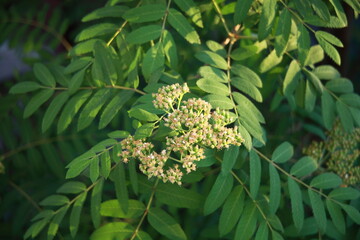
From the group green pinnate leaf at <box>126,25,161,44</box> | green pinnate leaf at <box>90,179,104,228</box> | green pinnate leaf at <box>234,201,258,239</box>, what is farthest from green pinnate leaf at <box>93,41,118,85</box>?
green pinnate leaf at <box>234,201,258,239</box>

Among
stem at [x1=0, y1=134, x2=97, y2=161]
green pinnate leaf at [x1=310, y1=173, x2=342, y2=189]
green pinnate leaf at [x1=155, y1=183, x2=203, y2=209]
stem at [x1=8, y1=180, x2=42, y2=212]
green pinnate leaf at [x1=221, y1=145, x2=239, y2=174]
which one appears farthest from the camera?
stem at [x1=0, y1=134, x2=97, y2=161]

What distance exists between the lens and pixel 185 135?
53.0 inches

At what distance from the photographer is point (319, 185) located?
69.8 inches

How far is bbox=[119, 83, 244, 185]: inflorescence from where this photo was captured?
1356 mm

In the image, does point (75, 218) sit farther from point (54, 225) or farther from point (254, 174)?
point (254, 174)

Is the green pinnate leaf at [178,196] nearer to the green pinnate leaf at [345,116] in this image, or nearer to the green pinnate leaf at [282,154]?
the green pinnate leaf at [282,154]

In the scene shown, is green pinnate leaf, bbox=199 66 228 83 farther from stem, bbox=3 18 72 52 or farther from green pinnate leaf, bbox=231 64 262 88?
stem, bbox=3 18 72 52

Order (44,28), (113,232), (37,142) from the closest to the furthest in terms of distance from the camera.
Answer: (113,232) → (37,142) → (44,28)

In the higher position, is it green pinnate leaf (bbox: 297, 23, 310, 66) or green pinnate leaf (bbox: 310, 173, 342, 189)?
green pinnate leaf (bbox: 297, 23, 310, 66)

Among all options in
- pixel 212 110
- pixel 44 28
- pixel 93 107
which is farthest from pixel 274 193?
pixel 44 28

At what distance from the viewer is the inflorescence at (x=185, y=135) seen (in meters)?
1.36

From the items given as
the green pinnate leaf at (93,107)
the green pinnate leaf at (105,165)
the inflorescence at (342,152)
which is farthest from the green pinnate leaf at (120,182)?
the inflorescence at (342,152)

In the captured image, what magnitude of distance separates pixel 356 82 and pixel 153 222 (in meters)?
2.92

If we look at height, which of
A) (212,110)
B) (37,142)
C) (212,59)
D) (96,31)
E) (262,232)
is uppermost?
(96,31)
